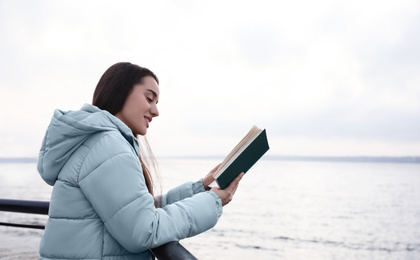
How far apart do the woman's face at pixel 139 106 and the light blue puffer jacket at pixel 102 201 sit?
210 mm

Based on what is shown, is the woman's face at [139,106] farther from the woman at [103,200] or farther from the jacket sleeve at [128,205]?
the jacket sleeve at [128,205]

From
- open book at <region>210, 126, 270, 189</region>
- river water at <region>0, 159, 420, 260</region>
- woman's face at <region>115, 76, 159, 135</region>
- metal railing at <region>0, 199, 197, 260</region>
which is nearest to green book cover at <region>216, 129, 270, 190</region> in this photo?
open book at <region>210, 126, 270, 189</region>

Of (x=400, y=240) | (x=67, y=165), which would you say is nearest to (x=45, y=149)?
(x=67, y=165)

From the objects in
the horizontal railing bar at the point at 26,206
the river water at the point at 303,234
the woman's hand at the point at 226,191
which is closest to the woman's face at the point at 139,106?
the woman's hand at the point at 226,191

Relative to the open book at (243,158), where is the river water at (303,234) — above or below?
below

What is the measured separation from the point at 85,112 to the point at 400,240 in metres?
23.4

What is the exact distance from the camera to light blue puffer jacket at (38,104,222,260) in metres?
1.29

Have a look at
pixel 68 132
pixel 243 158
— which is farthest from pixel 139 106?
pixel 243 158

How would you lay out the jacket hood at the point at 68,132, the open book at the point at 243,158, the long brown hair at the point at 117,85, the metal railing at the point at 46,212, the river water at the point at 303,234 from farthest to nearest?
the river water at the point at 303,234 < the long brown hair at the point at 117,85 < the open book at the point at 243,158 < the jacket hood at the point at 68,132 < the metal railing at the point at 46,212

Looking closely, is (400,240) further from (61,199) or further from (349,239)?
(61,199)

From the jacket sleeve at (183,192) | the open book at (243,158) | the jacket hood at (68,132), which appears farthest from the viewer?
the jacket sleeve at (183,192)

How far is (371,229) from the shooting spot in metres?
25.0

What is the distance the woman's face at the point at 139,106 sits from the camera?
176cm

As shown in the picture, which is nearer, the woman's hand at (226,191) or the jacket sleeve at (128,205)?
the jacket sleeve at (128,205)
